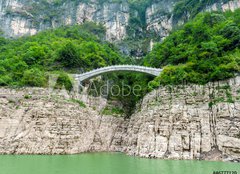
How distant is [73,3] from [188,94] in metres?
58.4

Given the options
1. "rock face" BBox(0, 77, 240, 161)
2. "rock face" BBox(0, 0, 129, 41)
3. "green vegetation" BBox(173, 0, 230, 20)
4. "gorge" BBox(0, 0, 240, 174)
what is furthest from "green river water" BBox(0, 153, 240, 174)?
"rock face" BBox(0, 0, 129, 41)

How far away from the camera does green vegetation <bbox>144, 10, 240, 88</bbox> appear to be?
31520mm

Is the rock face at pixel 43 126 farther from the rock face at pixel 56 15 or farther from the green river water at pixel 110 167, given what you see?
the rock face at pixel 56 15

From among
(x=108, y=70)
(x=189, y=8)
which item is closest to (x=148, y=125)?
(x=108, y=70)

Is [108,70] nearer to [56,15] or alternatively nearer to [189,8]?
[189,8]

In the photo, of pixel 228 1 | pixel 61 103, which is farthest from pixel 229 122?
→ pixel 228 1

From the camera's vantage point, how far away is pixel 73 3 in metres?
79.9

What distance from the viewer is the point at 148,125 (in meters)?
30.7

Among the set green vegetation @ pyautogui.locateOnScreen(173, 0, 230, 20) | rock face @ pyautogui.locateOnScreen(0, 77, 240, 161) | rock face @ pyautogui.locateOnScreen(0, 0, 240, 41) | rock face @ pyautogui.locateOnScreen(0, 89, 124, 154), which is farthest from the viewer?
rock face @ pyautogui.locateOnScreen(0, 0, 240, 41)

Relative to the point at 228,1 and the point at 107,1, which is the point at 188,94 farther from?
the point at 107,1

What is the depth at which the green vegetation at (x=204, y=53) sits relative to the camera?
3152 centimetres

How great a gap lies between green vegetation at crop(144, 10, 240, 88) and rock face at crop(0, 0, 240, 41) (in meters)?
26.1
